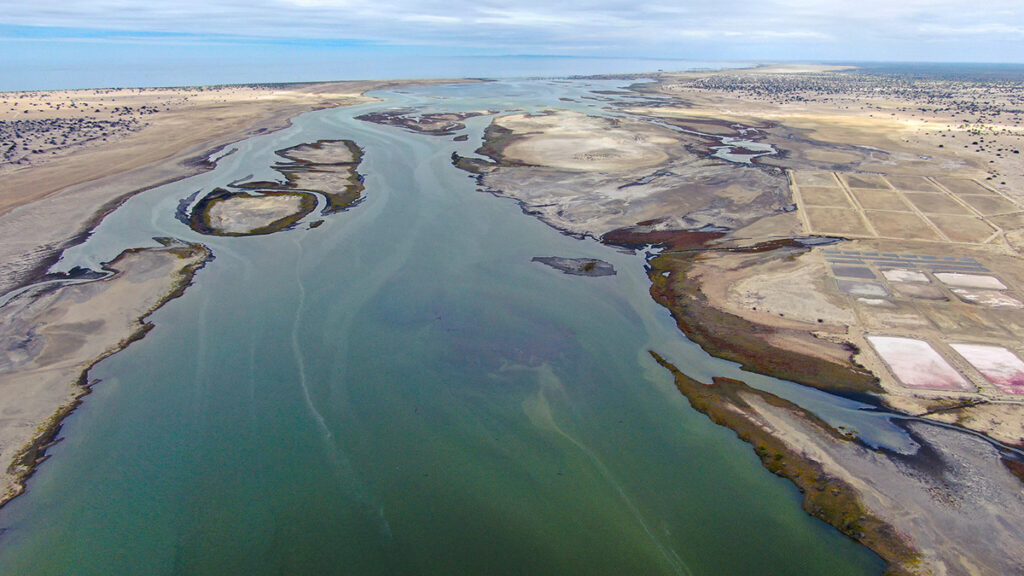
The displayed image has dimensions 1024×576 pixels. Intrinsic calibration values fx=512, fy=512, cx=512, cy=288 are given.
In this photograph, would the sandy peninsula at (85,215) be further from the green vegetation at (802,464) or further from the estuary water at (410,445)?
the green vegetation at (802,464)

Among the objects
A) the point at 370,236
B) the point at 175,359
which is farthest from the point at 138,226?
the point at 175,359

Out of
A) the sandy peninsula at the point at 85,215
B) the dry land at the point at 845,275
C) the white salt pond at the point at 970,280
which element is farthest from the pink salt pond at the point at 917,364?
the sandy peninsula at the point at 85,215

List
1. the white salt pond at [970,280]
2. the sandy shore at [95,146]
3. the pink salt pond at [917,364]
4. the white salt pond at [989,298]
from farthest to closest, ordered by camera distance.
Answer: the sandy shore at [95,146] < the white salt pond at [970,280] < the white salt pond at [989,298] < the pink salt pond at [917,364]

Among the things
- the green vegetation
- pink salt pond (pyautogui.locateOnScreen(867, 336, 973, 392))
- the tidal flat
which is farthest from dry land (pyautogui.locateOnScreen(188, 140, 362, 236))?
pink salt pond (pyautogui.locateOnScreen(867, 336, 973, 392))

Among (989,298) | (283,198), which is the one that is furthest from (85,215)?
(989,298)

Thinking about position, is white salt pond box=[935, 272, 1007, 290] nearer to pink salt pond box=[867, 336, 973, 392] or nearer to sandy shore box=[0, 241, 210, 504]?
pink salt pond box=[867, 336, 973, 392]
